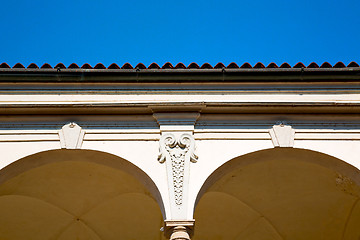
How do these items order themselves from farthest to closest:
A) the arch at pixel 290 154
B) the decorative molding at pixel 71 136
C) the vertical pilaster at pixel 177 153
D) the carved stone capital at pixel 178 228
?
the decorative molding at pixel 71 136
the arch at pixel 290 154
the vertical pilaster at pixel 177 153
the carved stone capital at pixel 178 228

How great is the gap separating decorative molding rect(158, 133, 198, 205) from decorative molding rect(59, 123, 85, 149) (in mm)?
1119

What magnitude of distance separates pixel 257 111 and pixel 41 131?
9.87 feet

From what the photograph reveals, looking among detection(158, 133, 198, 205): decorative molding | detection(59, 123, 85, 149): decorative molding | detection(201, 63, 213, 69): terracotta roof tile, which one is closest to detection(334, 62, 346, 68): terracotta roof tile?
detection(201, 63, 213, 69): terracotta roof tile

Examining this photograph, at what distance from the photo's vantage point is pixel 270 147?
26.5 feet

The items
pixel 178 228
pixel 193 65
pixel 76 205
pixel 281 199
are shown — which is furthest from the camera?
pixel 76 205

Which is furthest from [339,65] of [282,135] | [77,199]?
[77,199]

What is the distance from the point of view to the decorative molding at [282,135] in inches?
317

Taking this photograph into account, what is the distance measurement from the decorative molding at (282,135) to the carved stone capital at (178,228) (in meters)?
1.69

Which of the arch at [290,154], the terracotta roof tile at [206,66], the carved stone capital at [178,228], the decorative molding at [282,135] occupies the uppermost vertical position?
the terracotta roof tile at [206,66]

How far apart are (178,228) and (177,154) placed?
1072 mm

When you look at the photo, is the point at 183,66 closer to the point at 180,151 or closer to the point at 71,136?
the point at 180,151

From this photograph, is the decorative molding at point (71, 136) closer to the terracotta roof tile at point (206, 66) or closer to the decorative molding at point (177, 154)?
the decorative molding at point (177, 154)

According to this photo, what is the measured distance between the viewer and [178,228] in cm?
729

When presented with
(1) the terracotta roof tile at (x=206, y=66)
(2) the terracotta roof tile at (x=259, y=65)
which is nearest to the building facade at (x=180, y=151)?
(1) the terracotta roof tile at (x=206, y=66)
